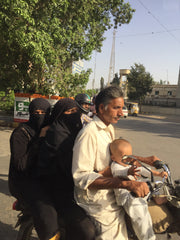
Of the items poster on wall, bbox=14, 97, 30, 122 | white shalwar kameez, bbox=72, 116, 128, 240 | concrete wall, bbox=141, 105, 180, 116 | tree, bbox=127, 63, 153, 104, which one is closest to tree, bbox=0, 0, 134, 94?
poster on wall, bbox=14, 97, 30, 122

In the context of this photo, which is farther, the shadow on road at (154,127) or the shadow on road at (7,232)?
the shadow on road at (154,127)

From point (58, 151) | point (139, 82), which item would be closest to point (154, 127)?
point (58, 151)

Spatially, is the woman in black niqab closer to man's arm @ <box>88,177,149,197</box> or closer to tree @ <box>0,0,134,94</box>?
man's arm @ <box>88,177,149,197</box>

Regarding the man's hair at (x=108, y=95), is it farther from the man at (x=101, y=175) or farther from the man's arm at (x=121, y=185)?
the man's arm at (x=121, y=185)

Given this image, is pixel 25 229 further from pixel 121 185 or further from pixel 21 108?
pixel 21 108

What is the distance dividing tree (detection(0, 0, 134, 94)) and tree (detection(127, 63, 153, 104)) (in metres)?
24.8

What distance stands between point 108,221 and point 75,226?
242 millimetres

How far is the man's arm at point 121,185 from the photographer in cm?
135

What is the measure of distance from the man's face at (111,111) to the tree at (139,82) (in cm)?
3514

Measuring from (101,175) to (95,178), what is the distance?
0.06 m

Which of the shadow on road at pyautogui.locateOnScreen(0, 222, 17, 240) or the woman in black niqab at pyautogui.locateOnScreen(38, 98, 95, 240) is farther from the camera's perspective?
the shadow on road at pyautogui.locateOnScreen(0, 222, 17, 240)

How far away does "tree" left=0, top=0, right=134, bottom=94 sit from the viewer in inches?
289

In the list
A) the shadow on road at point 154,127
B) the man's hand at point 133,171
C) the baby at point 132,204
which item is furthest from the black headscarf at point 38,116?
the shadow on road at point 154,127

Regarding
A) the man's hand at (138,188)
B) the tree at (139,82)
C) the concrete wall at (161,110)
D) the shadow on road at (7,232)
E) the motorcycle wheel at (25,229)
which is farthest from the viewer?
the concrete wall at (161,110)
